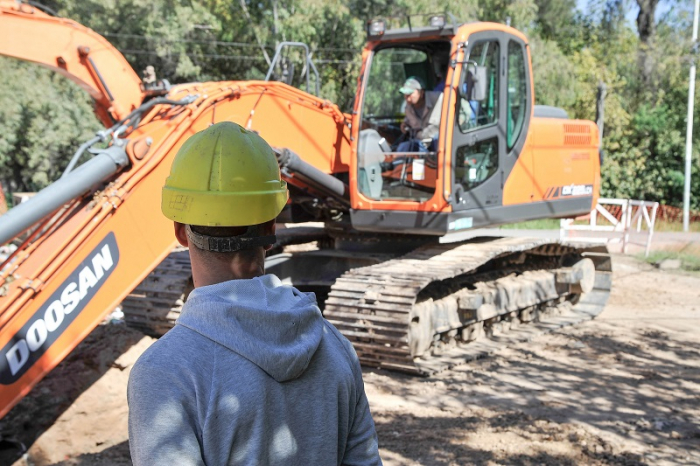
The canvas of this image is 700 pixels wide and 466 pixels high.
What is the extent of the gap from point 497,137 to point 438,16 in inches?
50.7

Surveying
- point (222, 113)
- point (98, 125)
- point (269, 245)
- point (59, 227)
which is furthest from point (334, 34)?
point (269, 245)

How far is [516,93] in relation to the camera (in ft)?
26.3

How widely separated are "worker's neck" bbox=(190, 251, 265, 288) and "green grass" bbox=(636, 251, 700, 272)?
42.6 ft

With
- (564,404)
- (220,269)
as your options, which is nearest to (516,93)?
(564,404)

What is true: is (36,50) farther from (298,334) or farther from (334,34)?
(334,34)

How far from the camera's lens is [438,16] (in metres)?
7.40

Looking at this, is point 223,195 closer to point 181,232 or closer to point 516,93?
point 181,232

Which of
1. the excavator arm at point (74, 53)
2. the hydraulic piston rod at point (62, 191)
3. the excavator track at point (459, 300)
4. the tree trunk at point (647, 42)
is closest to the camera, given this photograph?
the hydraulic piston rod at point (62, 191)

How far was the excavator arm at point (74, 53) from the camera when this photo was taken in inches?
223

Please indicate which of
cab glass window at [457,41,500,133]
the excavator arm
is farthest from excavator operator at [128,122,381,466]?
cab glass window at [457,41,500,133]

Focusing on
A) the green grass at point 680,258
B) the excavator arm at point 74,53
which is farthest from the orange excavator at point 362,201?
the green grass at point 680,258

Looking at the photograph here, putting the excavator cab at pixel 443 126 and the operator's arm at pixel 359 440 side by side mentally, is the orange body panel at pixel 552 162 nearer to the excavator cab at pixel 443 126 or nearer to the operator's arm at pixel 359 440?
the excavator cab at pixel 443 126

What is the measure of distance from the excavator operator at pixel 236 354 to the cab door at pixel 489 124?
5.66m

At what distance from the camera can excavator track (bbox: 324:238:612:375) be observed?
6.88m
